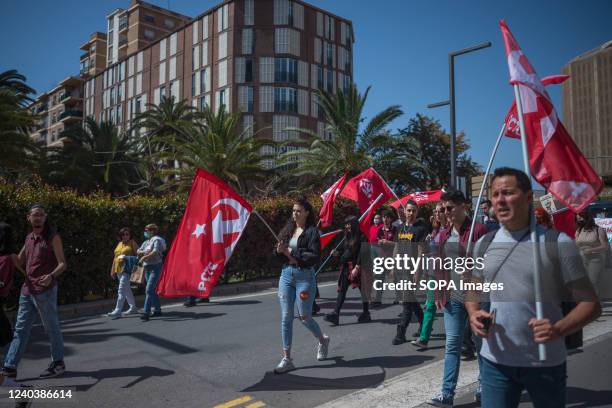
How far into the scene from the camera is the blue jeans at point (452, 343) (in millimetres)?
4074

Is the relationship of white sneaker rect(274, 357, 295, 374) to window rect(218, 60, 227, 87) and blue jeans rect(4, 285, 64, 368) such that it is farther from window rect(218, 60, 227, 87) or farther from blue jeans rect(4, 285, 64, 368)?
window rect(218, 60, 227, 87)

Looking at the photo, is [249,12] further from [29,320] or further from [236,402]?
[236,402]

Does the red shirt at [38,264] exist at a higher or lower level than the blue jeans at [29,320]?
higher

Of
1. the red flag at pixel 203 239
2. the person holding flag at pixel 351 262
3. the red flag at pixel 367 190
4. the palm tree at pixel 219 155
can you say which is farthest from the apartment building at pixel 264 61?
the red flag at pixel 203 239

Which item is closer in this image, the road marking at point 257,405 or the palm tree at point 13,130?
the road marking at point 257,405

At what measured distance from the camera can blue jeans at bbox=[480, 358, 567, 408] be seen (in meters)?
2.36

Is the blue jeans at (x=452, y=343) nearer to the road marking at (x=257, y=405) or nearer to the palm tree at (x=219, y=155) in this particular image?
the road marking at (x=257, y=405)

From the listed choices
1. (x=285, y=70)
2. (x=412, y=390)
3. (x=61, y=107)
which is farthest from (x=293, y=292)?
(x=61, y=107)

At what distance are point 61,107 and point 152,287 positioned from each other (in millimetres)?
71671

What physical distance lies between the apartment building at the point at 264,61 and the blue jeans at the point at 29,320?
38.4 meters

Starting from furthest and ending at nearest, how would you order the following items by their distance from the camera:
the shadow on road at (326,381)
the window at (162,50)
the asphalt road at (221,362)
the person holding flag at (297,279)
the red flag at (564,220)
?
the window at (162,50), the red flag at (564,220), the person holding flag at (297,279), the shadow on road at (326,381), the asphalt road at (221,362)

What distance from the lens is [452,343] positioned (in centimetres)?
414

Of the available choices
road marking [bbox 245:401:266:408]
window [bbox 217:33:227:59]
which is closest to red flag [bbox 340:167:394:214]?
road marking [bbox 245:401:266:408]

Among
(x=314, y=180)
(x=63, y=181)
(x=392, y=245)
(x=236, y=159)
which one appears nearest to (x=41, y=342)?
(x=392, y=245)
